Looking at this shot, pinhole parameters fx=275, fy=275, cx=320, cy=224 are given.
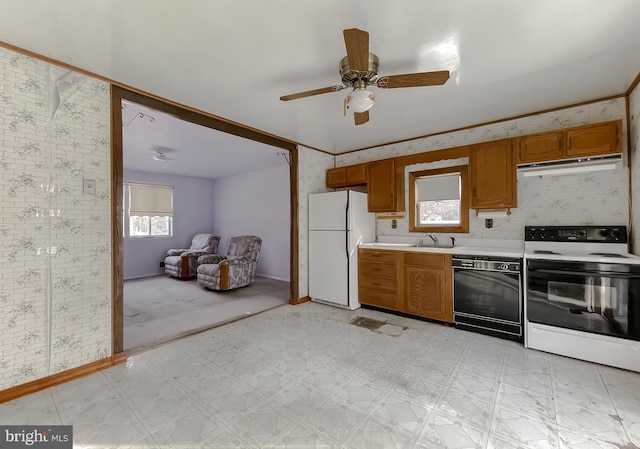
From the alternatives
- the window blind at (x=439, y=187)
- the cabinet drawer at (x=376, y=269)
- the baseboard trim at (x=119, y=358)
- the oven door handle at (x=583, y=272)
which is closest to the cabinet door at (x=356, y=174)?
the window blind at (x=439, y=187)

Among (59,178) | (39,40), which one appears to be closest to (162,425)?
(59,178)

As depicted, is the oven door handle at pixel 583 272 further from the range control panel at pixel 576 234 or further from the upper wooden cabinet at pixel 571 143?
the upper wooden cabinet at pixel 571 143

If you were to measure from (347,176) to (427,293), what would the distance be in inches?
86.1

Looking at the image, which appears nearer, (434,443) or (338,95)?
(434,443)

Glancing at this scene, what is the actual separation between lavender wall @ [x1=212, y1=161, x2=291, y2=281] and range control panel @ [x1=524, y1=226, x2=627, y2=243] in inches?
176

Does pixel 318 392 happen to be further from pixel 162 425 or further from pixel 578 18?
pixel 578 18

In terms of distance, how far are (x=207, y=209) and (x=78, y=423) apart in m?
6.70

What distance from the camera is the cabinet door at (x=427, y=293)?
3.35 meters

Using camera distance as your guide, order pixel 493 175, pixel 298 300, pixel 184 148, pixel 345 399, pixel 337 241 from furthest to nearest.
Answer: pixel 184 148 → pixel 298 300 → pixel 337 241 → pixel 493 175 → pixel 345 399

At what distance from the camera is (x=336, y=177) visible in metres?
4.70

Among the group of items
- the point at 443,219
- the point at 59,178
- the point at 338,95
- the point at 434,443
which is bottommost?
the point at 434,443

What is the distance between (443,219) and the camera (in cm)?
398

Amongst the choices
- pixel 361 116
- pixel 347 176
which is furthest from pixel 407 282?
pixel 361 116

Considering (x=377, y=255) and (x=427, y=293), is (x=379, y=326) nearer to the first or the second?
(x=427, y=293)
